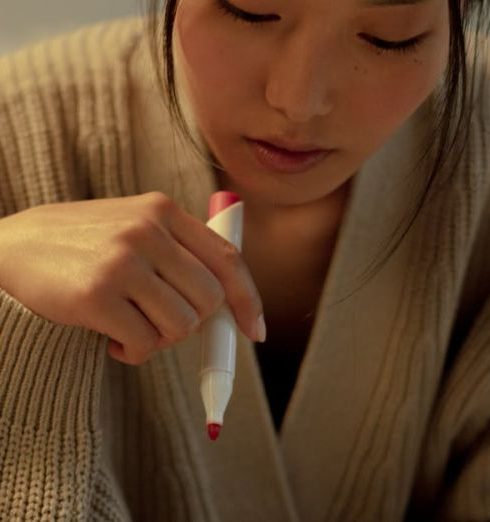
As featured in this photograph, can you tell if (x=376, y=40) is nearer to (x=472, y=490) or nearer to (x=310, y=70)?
(x=310, y=70)

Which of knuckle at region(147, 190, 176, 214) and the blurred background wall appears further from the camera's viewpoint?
the blurred background wall

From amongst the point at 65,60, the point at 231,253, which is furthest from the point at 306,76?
the point at 65,60

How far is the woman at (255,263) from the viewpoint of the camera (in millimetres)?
460

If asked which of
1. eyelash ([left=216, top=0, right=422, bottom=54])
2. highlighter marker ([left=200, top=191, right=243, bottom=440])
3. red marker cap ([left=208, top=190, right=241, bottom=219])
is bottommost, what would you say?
highlighter marker ([left=200, top=191, right=243, bottom=440])

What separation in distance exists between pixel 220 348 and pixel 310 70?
0.16m

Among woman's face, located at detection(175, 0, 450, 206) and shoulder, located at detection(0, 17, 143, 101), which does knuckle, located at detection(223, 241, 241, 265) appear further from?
shoulder, located at detection(0, 17, 143, 101)

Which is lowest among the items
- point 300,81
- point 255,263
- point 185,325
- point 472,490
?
point 472,490

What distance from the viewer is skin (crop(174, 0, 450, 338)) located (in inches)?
17.1

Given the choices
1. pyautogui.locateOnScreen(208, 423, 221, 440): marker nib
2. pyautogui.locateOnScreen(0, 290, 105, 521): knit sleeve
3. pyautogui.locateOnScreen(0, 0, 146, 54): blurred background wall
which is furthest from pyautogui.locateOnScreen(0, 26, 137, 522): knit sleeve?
pyautogui.locateOnScreen(0, 0, 146, 54): blurred background wall

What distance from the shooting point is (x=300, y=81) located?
451 mm

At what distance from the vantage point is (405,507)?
0.69m

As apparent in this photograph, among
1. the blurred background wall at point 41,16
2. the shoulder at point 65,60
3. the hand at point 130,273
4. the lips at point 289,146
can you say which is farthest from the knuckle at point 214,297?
the blurred background wall at point 41,16

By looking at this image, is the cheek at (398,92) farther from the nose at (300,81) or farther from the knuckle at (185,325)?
the knuckle at (185,325)

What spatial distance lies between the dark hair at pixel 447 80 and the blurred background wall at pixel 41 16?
26 centimetres
